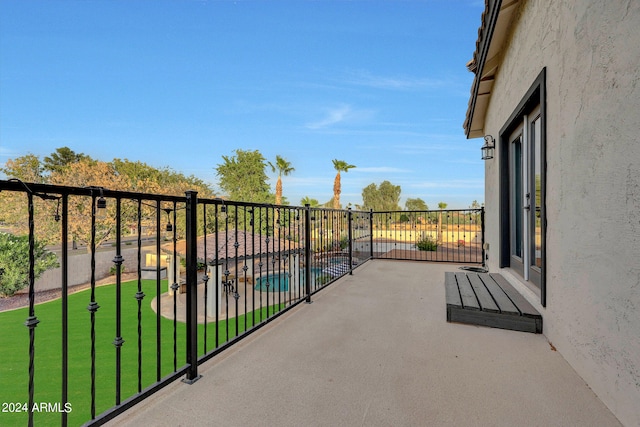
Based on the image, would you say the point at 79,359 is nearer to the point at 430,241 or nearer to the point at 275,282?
the point at 275,282

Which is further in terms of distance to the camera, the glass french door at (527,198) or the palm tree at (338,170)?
the palm tree at (338,170)

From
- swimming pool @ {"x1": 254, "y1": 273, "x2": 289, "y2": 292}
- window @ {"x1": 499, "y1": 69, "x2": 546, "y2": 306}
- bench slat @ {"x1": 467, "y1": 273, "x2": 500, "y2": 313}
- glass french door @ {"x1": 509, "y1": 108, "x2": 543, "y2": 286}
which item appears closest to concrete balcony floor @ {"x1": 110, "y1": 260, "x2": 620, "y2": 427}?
bench slat @ {"x1": 467, "y1": 273, "x2": 500, "y2": 313}

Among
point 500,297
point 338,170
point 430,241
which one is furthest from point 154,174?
point 500,297

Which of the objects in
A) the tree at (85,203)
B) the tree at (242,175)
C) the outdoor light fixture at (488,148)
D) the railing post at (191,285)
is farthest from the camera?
the tree at (242,175)

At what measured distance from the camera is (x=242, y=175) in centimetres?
2056

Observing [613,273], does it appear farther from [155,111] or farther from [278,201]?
[155,111]

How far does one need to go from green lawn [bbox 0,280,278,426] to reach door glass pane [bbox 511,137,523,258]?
310 cm

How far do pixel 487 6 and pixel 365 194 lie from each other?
3482 centimetres

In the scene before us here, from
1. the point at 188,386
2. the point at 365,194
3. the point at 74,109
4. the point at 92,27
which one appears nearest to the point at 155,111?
the point at 74,109

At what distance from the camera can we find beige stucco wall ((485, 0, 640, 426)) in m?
1.22

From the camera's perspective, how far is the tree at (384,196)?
117 feet

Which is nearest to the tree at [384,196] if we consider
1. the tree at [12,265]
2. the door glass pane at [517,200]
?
the tree at [12,265]

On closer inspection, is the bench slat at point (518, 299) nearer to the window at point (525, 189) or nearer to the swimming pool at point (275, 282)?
the window at point (525, 189)

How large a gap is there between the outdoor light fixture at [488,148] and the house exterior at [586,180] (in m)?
1.36
